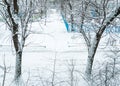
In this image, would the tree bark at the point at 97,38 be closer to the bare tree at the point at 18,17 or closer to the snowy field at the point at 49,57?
the snowy field at the point at 49,57

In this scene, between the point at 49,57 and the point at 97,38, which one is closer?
the point at 97,38

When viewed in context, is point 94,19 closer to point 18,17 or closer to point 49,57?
point 18,17

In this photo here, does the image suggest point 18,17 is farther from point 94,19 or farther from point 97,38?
point 97,38

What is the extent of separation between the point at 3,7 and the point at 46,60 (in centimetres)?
504

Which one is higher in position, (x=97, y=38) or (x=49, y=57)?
(x=97, y=38)

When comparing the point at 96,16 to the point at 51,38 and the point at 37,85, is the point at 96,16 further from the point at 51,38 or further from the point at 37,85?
the point at 51,38

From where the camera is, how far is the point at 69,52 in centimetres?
1556

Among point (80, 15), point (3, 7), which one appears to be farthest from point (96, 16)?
point (3, 7)

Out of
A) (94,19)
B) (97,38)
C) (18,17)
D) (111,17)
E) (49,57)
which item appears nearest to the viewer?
(111,17)

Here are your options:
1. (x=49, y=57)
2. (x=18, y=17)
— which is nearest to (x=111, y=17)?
(x=18, y=17)

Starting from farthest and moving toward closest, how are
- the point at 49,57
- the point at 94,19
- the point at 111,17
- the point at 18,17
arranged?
the point at 49,57, the point at 94,19, the point at 18,17, the point at 111,17

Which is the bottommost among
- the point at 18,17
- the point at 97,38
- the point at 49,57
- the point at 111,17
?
the point at 49,57

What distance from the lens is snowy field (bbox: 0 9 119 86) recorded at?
35.3 ft

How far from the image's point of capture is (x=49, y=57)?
46.9ft
